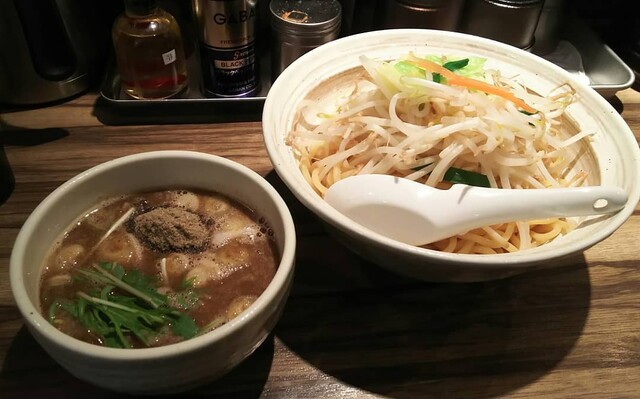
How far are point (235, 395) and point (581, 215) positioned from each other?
1.97 feet

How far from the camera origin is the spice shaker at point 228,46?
118 centimetres

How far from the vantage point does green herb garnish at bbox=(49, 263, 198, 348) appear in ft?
2.15

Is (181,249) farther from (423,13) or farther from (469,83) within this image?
(423,13)

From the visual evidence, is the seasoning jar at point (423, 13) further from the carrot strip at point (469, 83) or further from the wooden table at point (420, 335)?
the wooden table at point (420, 335)

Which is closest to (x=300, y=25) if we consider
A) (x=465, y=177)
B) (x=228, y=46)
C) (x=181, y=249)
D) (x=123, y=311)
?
(x=228, y=46)

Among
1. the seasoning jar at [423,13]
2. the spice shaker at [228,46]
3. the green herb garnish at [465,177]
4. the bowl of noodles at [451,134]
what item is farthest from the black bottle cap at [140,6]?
the green herb garnish at [465,177]

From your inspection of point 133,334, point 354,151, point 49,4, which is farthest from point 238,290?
point 49,4

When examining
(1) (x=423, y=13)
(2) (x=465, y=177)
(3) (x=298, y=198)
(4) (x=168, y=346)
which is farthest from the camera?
(1) (x=423, y=13)

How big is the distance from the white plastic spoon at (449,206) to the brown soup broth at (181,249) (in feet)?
0.55

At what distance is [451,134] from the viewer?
93cm

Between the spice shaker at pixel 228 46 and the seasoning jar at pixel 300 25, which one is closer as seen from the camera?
the spice shaker at pixel 228 46

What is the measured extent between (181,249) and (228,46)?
63cm

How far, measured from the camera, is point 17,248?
2.17ft

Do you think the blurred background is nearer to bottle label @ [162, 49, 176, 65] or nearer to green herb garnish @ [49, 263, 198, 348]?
bottle label @ [162, 49, 176, 65]
